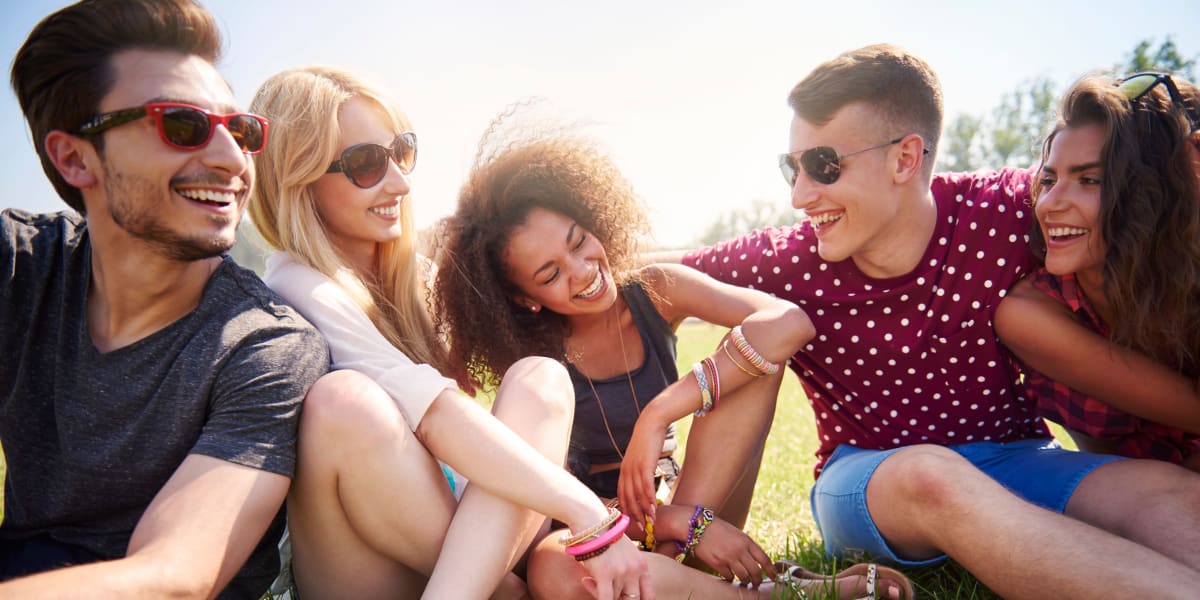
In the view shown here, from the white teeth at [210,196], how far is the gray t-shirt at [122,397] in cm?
24

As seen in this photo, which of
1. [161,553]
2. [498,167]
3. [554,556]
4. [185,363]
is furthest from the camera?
[498,167]

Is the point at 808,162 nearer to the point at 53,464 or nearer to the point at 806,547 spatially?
the point at 806,547

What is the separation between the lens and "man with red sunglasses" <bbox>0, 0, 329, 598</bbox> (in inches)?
84.4

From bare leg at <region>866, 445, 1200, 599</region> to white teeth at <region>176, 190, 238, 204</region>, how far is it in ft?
7.75

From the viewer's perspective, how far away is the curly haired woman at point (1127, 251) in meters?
2.64

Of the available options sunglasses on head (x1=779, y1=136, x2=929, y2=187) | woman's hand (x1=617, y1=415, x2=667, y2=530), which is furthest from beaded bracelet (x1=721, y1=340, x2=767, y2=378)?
sunglasses on head (x1=779, y1=136, x2=929, y2=187)

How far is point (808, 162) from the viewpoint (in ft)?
10.8

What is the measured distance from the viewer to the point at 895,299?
3.14m

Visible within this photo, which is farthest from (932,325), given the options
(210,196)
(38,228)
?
(38,228)

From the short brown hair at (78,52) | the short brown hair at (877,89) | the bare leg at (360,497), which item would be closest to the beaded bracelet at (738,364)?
the short brown hair at (877,89)

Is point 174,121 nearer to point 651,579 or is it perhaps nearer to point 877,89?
point 651,579

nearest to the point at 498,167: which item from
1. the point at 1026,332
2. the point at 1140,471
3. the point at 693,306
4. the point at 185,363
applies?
the point at 693,306

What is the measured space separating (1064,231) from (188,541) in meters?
2.99

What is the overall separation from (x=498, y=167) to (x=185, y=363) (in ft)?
5.84
